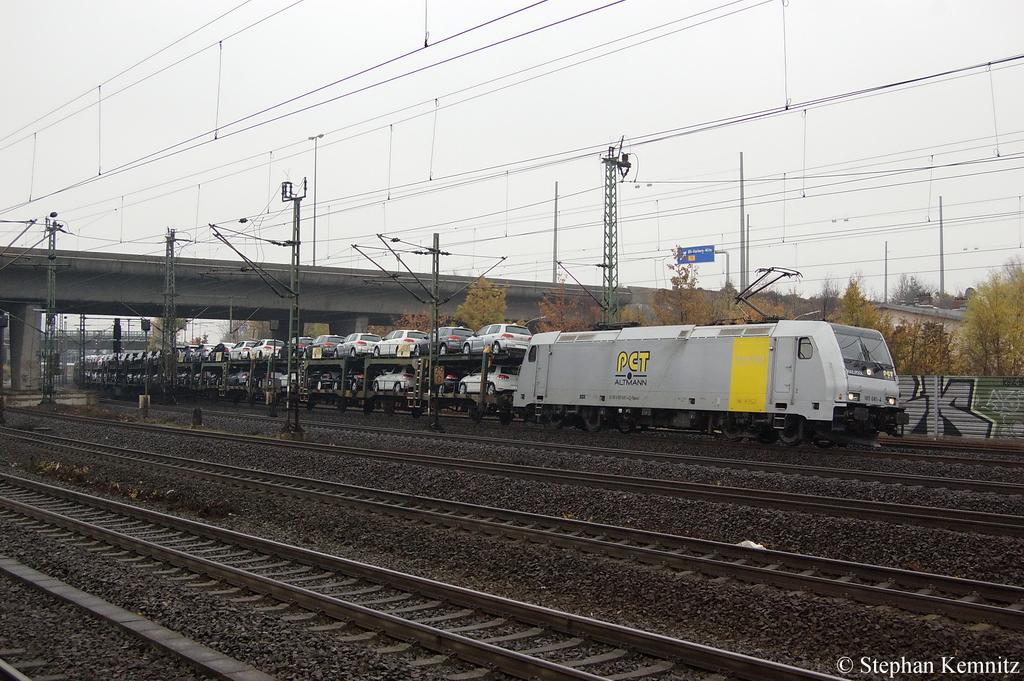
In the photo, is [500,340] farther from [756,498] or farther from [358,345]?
[756,498]

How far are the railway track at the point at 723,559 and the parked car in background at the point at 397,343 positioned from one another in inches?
766

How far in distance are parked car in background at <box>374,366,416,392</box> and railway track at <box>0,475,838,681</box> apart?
2259 centimetres

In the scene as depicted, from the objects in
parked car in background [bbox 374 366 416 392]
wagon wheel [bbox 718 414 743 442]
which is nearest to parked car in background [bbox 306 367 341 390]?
parked car in background [bbox 374 366 416 392]

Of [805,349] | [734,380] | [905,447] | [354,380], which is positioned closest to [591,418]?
[734,380]

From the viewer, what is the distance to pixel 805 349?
793 inches

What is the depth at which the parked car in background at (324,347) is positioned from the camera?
39812 millimetres

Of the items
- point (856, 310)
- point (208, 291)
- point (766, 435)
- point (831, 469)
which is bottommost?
point (831, 469)

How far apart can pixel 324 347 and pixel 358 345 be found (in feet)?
12.4

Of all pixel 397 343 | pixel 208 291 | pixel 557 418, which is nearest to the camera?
pixel 557 418

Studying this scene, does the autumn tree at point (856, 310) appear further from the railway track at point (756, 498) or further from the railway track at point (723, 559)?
the railway track at point (723, 559)

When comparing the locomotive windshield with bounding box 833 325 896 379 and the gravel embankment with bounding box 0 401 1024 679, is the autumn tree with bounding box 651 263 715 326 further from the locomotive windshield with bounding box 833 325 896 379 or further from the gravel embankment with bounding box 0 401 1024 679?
the gravel embankment with bounding box 0 401 1024 679

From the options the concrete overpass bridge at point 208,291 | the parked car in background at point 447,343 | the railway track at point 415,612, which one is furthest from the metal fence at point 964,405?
the concrete overpass bridge at point 208,291

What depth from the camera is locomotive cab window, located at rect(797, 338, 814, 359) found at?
20.0 metres

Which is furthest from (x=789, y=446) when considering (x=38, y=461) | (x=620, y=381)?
(x=38, y=461)
